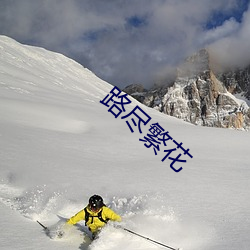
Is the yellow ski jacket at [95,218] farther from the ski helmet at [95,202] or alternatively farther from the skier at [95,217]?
the ski helmet at [95,202]

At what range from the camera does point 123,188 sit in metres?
7.84

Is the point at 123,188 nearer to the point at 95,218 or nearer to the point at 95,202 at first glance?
the point at 95,218

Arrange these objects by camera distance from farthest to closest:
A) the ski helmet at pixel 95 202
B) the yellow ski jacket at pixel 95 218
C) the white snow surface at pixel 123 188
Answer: the yellow ski jacket at pixel 95 218 → the ski helmet at pixel 95 202 → the white snow surface at pixel 123 188

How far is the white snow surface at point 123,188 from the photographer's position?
5.42m

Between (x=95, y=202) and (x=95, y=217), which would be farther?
(x=95, y=217)

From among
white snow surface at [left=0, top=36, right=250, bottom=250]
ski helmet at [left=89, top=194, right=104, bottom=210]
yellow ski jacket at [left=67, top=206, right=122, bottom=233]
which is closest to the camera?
white snow surface at [left=0, top=36, right=250, bottom=250]

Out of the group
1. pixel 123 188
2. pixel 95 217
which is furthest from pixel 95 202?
pixel 123 188

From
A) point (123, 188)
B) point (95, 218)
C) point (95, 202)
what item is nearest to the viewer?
point (95, 202)

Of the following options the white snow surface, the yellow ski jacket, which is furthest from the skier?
the white snow surface

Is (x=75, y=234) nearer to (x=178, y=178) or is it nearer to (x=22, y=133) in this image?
(x=178, y=178)

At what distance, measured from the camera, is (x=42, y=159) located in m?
9.76

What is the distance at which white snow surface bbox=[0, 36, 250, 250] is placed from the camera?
17.8ft

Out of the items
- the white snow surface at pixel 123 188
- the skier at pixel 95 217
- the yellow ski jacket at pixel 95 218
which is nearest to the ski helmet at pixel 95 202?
the skier at pixel 95 217

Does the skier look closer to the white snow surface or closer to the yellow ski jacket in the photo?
the yellow ski jacket
